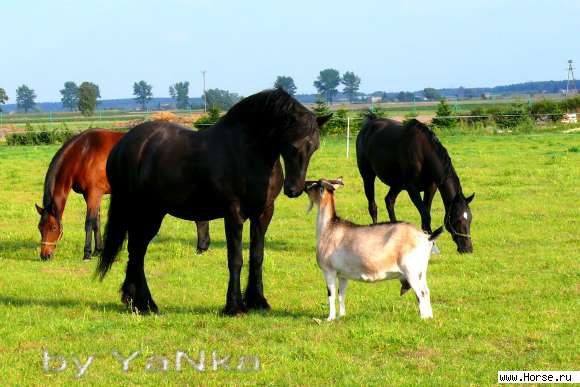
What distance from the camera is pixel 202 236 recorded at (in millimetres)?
12352

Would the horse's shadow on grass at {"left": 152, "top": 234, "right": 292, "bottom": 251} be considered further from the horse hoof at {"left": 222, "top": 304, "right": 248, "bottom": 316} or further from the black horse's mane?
the horse hoof at {"left": 222, "top": 304, "right": 248, "bottom": 316}

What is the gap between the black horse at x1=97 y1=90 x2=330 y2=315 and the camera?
7531 mm

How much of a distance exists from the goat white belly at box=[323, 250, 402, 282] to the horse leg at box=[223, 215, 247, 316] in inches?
39.8

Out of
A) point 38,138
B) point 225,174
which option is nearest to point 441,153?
point 225,174

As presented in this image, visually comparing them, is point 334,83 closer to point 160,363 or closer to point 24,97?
point 24,97

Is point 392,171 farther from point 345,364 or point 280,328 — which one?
point 345,364

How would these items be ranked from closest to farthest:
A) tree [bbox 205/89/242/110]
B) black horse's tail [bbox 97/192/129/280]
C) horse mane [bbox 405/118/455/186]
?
black horse's tail [bbox 97/192/129/280] → horse mane [bbox 405/118/455/186] → tree [bbox 205/89/242/110]

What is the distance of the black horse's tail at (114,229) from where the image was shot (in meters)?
8.77

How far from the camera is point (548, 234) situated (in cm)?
1316

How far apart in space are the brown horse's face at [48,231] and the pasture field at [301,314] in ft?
0.65

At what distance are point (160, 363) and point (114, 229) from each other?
8.90 ft

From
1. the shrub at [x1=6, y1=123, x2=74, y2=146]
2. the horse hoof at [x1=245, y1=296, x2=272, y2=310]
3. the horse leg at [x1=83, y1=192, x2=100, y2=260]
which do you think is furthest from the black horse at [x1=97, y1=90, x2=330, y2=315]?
the shrub at [x1=6, y1=123, x2=74, y2=146]

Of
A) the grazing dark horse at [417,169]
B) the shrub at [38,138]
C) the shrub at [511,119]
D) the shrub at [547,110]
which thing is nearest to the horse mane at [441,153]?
the grazing dark horse at [417,169]

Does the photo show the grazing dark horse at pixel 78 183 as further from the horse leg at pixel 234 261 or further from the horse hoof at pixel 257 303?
the horse leg at pixel 234 261
